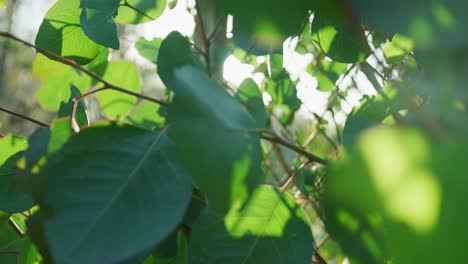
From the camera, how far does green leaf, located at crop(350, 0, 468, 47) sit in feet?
0.61

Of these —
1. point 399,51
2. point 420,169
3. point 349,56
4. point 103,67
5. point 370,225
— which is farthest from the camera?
point 103,67

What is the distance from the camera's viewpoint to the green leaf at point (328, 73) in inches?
37.1

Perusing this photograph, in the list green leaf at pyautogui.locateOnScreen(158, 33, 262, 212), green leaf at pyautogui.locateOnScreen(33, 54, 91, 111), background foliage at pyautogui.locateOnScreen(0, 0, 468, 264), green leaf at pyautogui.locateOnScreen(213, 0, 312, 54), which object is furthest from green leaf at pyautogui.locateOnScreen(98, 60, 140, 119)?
green leaf at pyautogui.locateOnScreen(213, 0, 312, 54)

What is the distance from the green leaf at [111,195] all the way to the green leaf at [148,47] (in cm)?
60

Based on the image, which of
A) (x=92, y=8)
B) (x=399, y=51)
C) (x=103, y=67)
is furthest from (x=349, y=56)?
(x=103, y=67)

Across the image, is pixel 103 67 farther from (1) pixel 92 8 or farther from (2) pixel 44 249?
(2) pixel 44 249

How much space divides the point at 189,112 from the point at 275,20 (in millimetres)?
129

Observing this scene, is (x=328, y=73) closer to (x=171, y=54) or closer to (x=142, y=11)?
(x=142, y=11)

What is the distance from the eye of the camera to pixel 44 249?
0.39m

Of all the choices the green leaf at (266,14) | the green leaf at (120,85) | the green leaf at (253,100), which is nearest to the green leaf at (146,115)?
the green leaf at (120,85)

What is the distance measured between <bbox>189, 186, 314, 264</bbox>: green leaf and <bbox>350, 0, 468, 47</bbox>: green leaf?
25 centimetres

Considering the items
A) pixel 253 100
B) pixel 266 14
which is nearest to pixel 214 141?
pixel 266 14

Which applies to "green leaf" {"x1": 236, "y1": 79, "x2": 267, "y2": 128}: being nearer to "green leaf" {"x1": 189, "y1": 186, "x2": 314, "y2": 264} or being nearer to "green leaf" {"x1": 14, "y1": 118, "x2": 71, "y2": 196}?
"green leaf" {"x1": 189, "y1": 186, "x2": 314, "y2": 264}

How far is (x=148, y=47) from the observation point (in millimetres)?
1005
